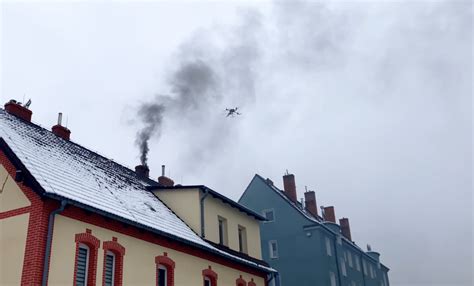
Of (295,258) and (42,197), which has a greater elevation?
(295,258)

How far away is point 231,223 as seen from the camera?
78.9 feet

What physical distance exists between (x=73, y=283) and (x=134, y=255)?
289 centimetres

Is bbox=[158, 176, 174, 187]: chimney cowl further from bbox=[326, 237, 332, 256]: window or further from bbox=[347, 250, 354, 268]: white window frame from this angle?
bbox=[347, 250, 354, 268]: white window frame

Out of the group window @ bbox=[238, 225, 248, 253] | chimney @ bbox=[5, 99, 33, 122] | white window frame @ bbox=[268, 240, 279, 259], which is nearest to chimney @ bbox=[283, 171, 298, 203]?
white window frame @ bbox=[268, 240, 279, 259]

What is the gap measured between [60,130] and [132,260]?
27.5ft

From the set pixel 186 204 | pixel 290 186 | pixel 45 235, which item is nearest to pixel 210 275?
pixel 186 204

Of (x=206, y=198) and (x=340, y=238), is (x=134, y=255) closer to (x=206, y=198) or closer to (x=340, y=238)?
(x=206, y=198)

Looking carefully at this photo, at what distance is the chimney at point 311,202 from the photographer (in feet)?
140

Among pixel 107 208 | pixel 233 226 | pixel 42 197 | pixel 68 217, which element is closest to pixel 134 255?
pixel 107 208

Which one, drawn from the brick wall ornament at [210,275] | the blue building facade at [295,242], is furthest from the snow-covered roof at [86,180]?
the blue building facade at [295,242]

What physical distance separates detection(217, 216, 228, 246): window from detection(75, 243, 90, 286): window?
9403 millimetres

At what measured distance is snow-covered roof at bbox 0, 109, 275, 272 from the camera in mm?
14312

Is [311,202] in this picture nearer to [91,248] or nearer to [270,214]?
[270,214]

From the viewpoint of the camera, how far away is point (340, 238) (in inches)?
1538
